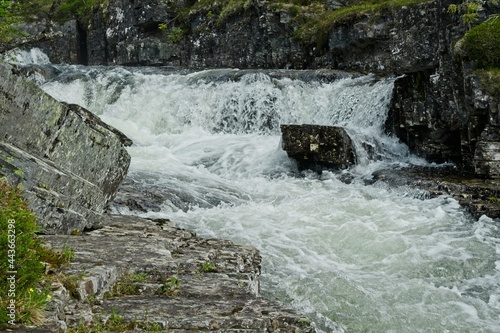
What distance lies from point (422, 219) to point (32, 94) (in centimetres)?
922

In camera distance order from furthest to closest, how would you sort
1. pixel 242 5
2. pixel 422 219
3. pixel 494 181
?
pixel 242 5 → pixel 494 181 → pixel 422 219

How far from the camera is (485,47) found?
1584 cm

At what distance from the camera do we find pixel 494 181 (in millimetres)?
14414

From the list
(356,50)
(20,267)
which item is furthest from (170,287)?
(356,50)

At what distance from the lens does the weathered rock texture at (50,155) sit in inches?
279

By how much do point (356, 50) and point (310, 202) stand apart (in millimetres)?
17883

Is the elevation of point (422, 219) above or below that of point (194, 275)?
below

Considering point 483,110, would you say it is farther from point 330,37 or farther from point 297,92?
point 330,37

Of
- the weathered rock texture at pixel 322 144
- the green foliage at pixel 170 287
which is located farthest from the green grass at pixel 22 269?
the weathered rock texture at pixel 322 144

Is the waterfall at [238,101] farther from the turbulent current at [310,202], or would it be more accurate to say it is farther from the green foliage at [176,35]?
the green foliage at [176,35]

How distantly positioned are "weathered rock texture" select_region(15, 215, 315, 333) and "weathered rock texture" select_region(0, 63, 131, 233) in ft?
1.84

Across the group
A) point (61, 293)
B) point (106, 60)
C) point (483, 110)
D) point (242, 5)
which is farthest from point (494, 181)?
point (106, 60)

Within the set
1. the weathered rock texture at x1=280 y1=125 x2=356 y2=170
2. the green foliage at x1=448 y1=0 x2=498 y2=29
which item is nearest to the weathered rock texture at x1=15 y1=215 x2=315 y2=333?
the weathered rock texture at x1=280 y1=125 x2=356 y2=170

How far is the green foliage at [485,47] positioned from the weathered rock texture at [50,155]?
11774mm
